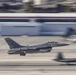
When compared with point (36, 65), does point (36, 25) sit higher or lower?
lower

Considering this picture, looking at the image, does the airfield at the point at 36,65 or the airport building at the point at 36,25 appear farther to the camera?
the airport building at the point at 36,25

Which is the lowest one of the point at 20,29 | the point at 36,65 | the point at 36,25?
the point at 20,29

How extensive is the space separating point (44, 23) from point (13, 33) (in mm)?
5053

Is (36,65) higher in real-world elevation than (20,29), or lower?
higher

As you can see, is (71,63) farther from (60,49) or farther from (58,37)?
(58,37)

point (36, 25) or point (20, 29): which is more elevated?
point (36, 25)

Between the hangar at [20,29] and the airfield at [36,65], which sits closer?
the airfield at [36,65]

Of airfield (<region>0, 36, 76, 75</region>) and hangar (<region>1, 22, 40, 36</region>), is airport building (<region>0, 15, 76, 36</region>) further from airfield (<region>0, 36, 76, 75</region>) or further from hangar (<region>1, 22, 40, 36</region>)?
airfield (<region>0, 36, 76, 75</region>)

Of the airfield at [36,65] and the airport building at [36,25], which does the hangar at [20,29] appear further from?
the airfield at [36,65]

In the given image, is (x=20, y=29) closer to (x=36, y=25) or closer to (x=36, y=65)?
(x=36, y=25)

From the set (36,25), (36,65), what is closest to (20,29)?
(36,25)

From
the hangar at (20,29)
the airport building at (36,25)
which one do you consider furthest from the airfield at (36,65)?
the hangar at (20,29)

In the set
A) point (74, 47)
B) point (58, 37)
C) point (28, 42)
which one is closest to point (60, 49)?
point (74, 47)

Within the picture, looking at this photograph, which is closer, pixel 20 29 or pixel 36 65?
pixel 36 65
